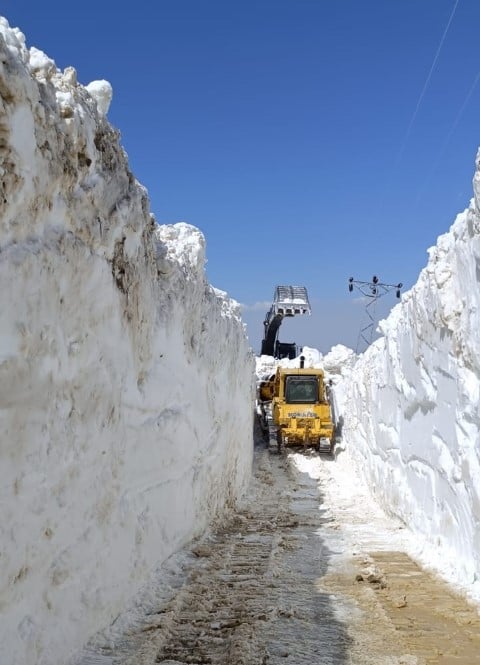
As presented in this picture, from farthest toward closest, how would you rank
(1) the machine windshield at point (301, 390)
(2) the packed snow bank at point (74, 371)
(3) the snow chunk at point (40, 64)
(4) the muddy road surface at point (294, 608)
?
1. (1) the machine windshield at point (301, 390)
2. (4) the muddy road surface at point (294, 608)
3. (3) the snow chunk at point (40, 64)
4. (2) the packed snow bank at point (74, 371)

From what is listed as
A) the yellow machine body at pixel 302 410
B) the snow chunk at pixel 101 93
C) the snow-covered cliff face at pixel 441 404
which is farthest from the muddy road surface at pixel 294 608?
the yellow machine body at pixel 302 410

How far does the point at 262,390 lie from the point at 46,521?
1924 cm

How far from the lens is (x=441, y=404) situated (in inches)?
264

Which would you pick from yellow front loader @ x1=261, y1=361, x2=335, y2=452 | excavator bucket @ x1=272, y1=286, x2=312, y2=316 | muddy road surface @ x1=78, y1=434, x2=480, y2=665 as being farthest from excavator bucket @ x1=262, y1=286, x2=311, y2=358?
muddy road surface @ x1=78, y1=434, x2=480, y2=665

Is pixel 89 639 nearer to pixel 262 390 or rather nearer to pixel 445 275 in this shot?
pixel 445 275

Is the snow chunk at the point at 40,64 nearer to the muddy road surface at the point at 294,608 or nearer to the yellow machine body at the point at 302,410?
the muddy road surface at the point at 294,608

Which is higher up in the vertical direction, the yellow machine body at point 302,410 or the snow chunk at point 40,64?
the snow chunk at point 40,64

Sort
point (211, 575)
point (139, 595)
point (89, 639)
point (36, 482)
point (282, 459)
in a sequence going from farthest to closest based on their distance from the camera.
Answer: point (282, 459), point (211, 575), point (139, 595), point (89, 639), point (36, 482)

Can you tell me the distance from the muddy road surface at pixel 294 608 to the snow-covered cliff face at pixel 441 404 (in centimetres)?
45

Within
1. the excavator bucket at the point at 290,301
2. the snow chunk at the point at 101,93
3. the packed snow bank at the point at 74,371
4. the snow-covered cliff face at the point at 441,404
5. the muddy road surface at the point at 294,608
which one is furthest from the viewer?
the excavator bucket at the point at 290,301

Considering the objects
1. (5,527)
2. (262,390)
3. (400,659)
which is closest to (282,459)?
(262,390)

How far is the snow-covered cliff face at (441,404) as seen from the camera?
551 centimetres

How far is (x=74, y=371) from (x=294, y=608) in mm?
2771

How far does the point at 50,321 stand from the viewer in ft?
11.8
